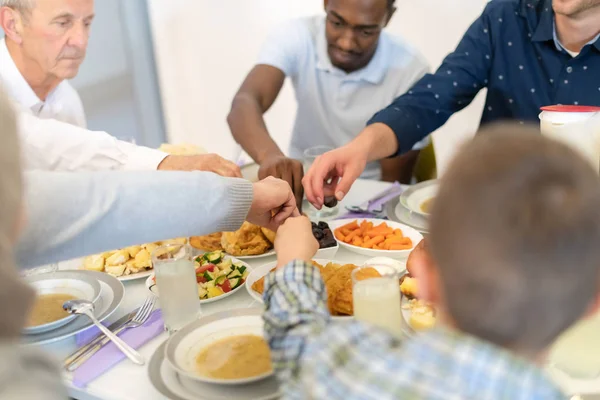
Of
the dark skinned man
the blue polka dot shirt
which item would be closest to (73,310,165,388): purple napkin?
the blue polka dot shirt

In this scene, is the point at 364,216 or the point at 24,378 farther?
the point at 364,216

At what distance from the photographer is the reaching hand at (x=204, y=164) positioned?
1.50 metres

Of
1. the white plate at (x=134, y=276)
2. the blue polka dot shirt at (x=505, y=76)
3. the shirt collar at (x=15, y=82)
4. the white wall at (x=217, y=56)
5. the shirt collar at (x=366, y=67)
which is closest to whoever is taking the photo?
the white plate at (x=134, y=276)

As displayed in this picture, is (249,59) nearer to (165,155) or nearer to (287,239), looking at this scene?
(165,155)

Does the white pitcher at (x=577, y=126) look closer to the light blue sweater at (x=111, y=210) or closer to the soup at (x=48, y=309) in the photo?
the light blue sweater at (x=111, y=210)

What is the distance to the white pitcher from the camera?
3.47 feet

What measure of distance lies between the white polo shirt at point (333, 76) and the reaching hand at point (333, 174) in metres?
0.82

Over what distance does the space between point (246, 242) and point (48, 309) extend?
17.1 inches

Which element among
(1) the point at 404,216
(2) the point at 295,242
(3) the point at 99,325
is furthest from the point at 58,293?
(1) the point at 404,216

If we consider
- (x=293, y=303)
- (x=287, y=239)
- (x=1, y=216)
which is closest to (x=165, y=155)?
(x=287, y=239)

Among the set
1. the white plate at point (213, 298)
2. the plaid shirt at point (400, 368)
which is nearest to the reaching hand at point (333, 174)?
the white plate at point (213, 298)

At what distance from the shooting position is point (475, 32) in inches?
75.7

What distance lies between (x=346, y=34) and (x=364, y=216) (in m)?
0.89

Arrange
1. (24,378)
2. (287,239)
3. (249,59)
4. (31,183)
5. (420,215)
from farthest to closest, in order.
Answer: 1. (249,59)
2. (420,215)
3. (287,239)
4. (31,183)
5. (24,378)
